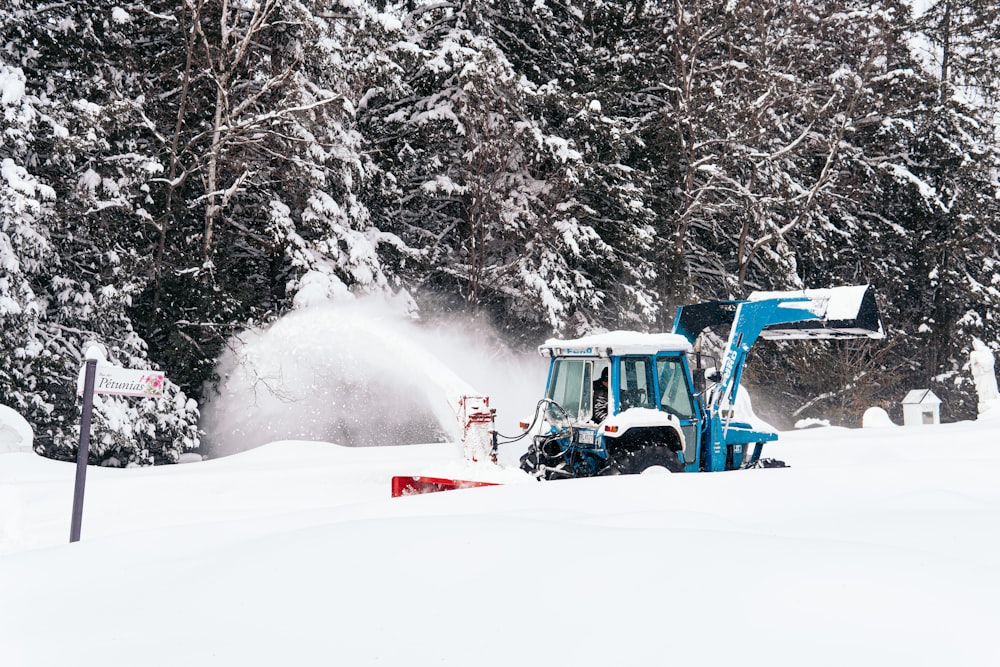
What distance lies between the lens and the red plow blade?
8301 mm

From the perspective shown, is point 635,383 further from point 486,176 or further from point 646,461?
point 486,176

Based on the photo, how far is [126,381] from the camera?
19.2 feet

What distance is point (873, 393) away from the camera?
2661 cm

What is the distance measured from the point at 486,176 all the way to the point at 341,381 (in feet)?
19.9

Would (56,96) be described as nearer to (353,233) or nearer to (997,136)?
(353,233)

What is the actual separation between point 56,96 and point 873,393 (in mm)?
23172

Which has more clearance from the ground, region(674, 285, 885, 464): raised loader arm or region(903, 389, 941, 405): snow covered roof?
region(674, 285, 885, 464): raised loader arm

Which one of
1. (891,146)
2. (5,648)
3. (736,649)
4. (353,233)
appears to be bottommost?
(5,648)

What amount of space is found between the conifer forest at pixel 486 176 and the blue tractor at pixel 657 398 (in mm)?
8627

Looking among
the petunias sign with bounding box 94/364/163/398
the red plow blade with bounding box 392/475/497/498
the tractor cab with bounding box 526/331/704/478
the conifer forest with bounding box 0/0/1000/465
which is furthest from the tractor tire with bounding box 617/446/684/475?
the conifer forest with bounding box 0/0/1000/465

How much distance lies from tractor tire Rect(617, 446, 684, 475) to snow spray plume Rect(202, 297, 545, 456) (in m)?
6.90

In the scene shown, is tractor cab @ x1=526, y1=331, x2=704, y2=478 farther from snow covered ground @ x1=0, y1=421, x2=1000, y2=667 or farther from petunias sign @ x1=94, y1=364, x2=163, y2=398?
petunias sign @ x1=94, y1=364, x2=163, y2=398

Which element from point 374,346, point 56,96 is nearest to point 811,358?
point 374,346

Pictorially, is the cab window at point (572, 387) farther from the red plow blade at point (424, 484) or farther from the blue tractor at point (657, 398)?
the red plow blade at point (424, 484)
